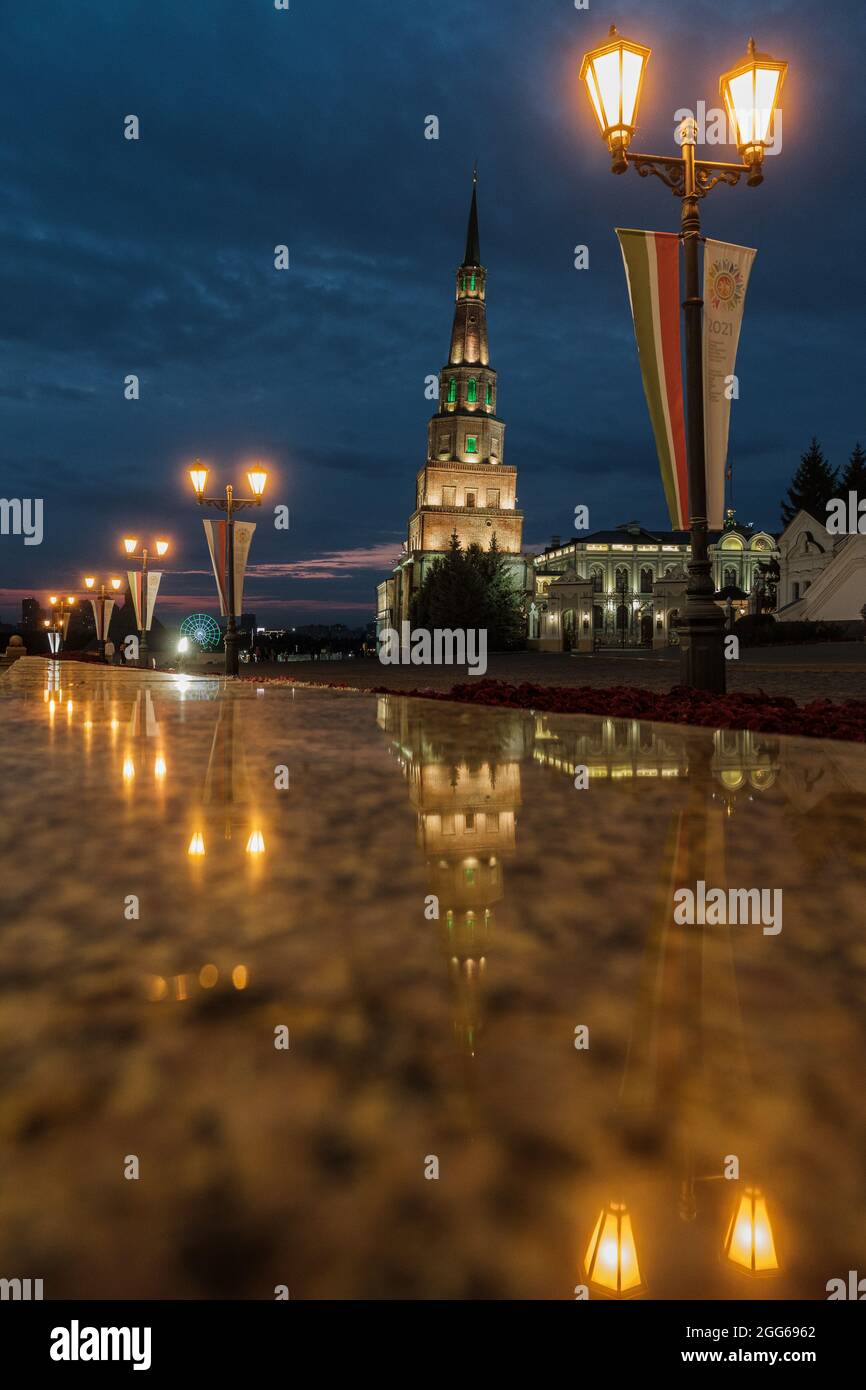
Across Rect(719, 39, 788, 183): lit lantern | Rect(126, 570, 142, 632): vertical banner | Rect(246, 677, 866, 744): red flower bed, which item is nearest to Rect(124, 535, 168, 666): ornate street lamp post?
Rect(126, 570, 142, 632): vertical banner

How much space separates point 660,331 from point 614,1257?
30.5 ft

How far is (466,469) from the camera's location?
93.2 m

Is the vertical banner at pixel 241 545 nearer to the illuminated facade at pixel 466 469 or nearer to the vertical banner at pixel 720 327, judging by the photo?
the vertical banner at pixel 720 327

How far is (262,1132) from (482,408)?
336ft

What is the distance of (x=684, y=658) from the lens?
8.96 meters

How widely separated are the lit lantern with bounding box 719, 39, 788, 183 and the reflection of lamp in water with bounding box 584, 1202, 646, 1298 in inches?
408

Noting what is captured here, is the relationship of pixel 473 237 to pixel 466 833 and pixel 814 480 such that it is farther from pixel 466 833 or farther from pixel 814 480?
pixel 466 833

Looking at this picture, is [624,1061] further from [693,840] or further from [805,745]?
[805,745]

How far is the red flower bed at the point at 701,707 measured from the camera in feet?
19.2

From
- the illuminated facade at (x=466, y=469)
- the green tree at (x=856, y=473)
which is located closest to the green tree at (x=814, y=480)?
the green tree at (x=856, y=473)

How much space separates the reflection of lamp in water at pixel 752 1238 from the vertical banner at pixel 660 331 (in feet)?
26.7

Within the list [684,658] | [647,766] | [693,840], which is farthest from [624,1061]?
[684,658]

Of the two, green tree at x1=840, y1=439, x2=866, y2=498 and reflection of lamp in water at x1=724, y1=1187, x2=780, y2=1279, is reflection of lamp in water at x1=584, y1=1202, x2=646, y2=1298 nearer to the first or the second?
reflection of lamp in water at x1=724, y1=1187, x2=780, y2=1279

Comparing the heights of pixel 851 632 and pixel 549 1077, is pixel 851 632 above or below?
above
